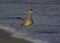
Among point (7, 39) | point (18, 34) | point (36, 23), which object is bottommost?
point (36, 23)

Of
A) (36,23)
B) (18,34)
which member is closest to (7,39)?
(18,34)

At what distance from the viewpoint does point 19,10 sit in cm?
1316

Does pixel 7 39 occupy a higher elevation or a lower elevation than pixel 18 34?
higher

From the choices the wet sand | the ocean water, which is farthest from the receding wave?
the wet sand

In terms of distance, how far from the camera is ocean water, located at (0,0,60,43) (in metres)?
8.53

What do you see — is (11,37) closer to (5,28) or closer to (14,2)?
(5,28)

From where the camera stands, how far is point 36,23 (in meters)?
10.5

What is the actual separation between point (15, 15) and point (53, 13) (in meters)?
1.99

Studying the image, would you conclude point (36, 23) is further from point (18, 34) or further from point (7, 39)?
point (7, 39)

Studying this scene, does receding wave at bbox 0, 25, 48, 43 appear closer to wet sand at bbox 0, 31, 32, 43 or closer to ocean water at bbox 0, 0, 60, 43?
ocean water at bbox 0, 0, 60, 43

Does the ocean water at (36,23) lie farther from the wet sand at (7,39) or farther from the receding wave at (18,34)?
the wet sand at (7,39)

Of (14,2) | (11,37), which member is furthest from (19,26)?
(14,2)

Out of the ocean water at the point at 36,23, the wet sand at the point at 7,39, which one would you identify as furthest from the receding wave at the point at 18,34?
the wet sand at the point at 7,39

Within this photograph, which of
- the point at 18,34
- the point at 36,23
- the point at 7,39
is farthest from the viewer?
the point at 36,23
